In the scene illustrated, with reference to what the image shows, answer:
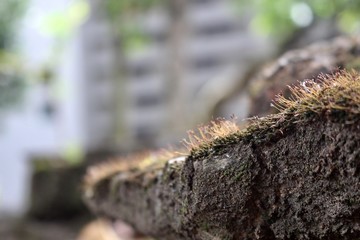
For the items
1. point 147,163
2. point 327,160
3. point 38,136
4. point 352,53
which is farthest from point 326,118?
point 38,136

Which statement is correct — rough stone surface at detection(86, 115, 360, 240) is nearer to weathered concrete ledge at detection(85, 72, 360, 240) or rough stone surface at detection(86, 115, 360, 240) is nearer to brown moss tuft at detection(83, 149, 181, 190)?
weathered concrete ledge at detection(85, 72, 360, 240)

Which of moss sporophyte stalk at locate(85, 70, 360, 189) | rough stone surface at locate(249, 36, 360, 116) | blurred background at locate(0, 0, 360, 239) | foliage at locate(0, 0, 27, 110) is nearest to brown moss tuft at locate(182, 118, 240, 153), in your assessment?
moss sporophyte stalk at locate(85, 70, 360, 189)

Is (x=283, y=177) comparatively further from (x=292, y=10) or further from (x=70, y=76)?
(x=70, y=76)

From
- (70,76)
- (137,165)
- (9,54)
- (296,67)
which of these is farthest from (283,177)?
(70,76)

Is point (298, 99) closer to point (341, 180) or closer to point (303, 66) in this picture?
point (341, 180)

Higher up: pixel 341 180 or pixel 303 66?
pixel 303 66

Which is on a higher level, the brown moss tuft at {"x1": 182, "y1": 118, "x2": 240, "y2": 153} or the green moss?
the brown moss tuft at {"x1": 182, "y1": 118, "x2": 240, "y2": 153}
